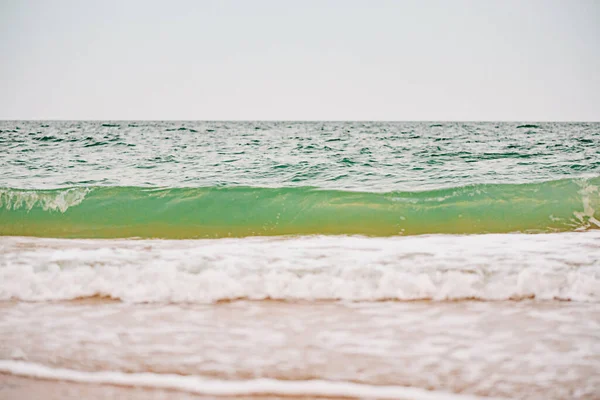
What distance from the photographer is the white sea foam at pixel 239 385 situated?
201cm

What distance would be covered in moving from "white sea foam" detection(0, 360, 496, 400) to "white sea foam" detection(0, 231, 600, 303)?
46.9 inches

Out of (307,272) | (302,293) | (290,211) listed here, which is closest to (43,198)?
Answer: (290,211)

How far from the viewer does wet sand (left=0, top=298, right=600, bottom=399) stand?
2.12m

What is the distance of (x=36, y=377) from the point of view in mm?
2188

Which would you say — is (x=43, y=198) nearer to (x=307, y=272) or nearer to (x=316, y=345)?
(x=307, y=272)

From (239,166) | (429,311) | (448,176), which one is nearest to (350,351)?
(429,311)

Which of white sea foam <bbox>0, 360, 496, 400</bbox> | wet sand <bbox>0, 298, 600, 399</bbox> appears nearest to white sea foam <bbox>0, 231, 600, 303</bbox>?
wet sand <bbox>0, 298, 600, 399</bbox>

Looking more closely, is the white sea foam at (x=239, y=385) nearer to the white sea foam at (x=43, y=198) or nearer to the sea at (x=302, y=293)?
the sea at (x=302, y=293)

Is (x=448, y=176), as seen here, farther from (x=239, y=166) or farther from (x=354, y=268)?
(x=354, y=268)

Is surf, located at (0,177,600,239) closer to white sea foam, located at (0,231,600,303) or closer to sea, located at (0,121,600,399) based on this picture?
sea, located at (0,121,600,399)

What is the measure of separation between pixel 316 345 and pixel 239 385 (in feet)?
1.87

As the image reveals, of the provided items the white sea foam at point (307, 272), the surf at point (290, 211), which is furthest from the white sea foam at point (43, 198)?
the white sea foam at point (307, 272)

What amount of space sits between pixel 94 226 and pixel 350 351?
5512 mm

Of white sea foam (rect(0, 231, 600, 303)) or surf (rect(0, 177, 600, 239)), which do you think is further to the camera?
surf (rect(0, 177, 600, 239))
